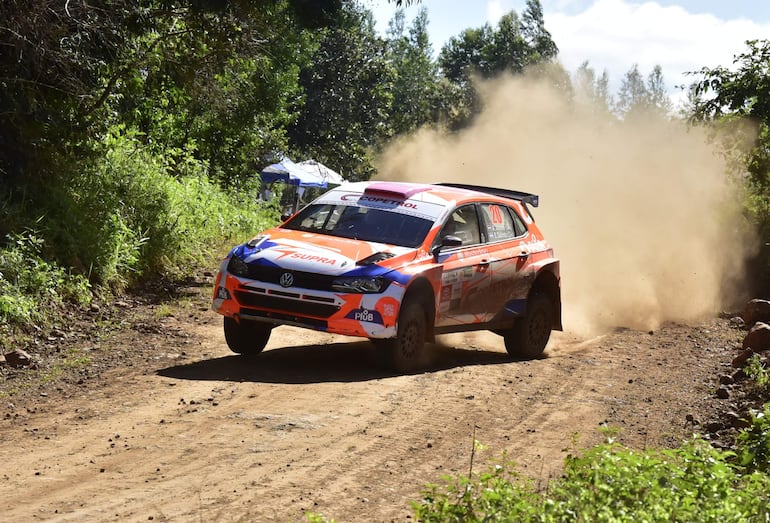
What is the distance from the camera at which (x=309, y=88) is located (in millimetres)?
48938

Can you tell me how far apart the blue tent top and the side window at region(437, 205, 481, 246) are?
27.3 metres

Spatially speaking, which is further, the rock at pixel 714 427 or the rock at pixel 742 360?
the rock at pixel 742 360

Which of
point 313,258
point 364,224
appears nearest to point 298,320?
point 313,258

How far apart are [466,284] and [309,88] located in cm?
3871

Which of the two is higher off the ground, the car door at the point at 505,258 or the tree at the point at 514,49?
the tree at the point at 514,49

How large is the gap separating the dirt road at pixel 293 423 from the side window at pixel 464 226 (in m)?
1.31

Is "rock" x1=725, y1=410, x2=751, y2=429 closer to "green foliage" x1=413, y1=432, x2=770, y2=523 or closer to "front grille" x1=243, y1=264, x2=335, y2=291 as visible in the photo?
"green foliage" x1=413, y1=432, x2=770, y2=523

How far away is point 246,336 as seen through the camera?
10820mm

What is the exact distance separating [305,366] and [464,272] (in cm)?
188

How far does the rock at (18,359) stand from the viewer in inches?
414

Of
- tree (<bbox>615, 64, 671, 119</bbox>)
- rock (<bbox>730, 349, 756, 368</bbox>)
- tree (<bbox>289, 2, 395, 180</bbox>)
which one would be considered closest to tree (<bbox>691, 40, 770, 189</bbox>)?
rock (<bbox>730, 349, 756, 368</bbox>)

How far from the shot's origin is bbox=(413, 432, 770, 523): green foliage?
5.20 metres

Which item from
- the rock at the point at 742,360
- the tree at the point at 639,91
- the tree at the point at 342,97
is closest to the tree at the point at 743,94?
the rock at the point at 742,360

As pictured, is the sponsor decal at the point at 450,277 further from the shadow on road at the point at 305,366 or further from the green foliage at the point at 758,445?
the green foliage at the point at 758,445
